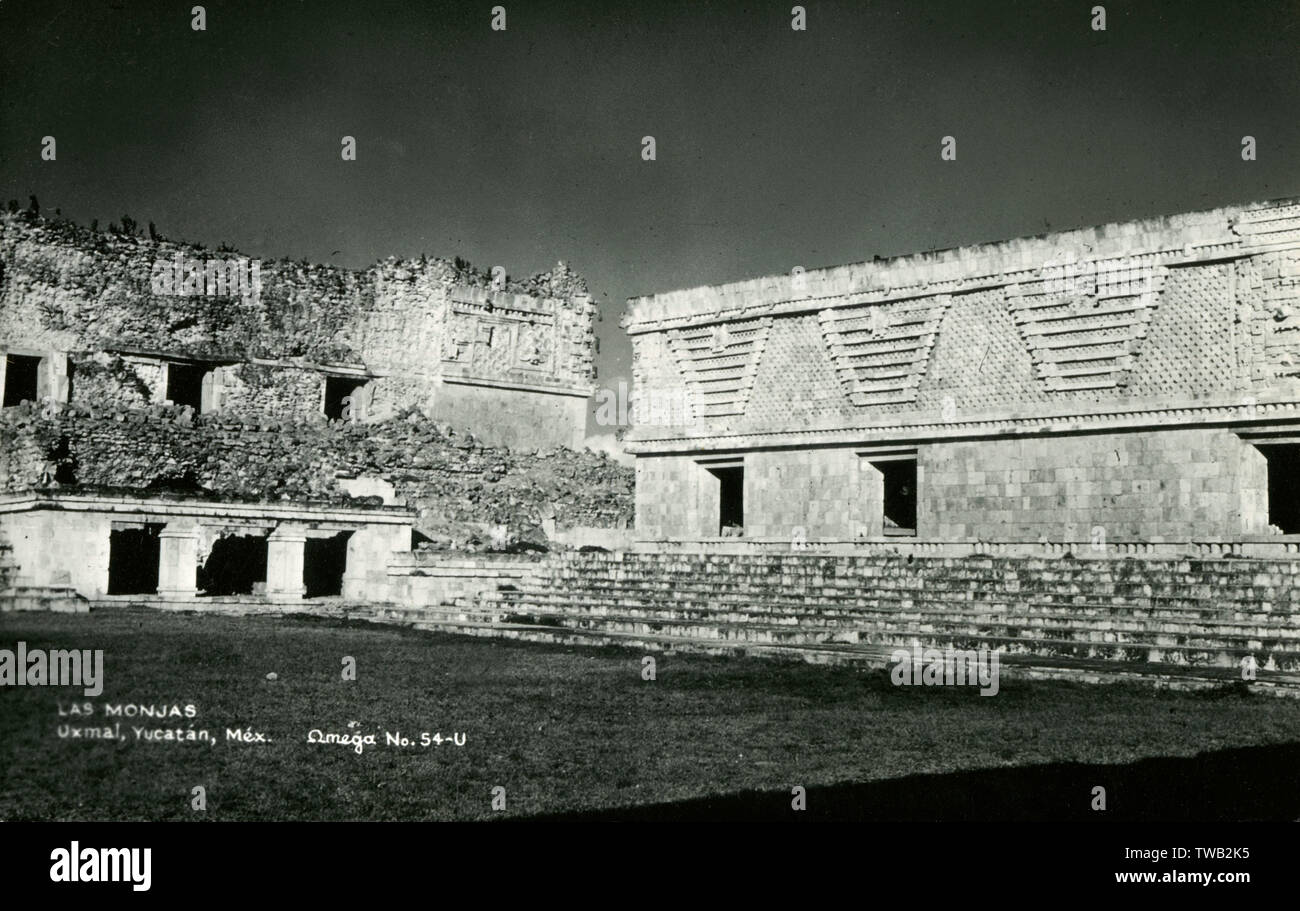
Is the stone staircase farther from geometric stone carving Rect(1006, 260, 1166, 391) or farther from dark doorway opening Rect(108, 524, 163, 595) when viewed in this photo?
geometric stone carving Rect(1006, 260, 1166, 391)

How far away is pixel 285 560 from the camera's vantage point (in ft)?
62.6

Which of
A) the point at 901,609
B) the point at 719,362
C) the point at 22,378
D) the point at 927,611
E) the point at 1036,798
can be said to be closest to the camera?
the point at 1036,798

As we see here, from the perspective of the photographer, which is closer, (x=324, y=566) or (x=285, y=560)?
(x=285, y=560)

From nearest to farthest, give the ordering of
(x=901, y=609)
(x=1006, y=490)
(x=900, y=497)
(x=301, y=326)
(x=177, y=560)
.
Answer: (x=901, y=609), (x=177, y=560), (x=1006, y=490), (x=900, y=497), (x=301, y=326)

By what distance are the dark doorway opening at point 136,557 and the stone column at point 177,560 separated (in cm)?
23

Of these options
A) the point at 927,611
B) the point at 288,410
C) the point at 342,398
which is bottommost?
the point at 927,611

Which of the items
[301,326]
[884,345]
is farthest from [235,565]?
[884,345]

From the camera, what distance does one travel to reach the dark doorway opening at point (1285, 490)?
751 inches

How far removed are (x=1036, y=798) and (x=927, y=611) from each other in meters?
8.03

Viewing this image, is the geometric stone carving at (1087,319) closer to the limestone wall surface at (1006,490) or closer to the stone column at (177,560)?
the limestone wall surface at (1006,490)

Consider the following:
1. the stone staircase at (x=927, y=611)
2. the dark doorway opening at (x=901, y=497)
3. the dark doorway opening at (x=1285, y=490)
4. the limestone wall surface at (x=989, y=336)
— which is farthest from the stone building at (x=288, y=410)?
the dark doorway opening at (x=1285, y=490)

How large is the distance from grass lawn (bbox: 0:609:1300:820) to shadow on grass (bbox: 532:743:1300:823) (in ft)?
0.46

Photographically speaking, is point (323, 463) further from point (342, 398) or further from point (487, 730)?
point (487, 730)
